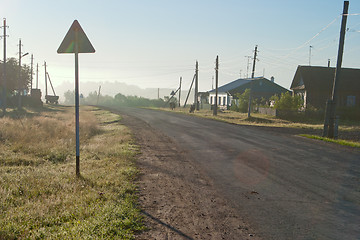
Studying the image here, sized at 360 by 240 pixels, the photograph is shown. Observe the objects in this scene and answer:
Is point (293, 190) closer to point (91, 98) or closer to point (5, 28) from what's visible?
point (5, 28)

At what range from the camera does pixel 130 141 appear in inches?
559

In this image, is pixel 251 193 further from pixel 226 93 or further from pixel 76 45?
pixel 226 93

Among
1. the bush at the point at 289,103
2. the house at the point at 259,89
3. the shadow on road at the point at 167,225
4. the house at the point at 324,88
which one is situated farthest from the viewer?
the house at the point at 259,89

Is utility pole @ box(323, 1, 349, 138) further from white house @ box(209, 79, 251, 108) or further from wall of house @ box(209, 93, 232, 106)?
wall of house @ box(209, 93, 232, 106)

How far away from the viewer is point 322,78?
39.1 m

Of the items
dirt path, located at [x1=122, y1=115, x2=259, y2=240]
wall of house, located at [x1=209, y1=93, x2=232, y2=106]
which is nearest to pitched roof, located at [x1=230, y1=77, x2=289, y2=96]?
wall of house, located at [x1=209, y1=93, x2=232, y2=106]

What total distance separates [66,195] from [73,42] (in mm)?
3455

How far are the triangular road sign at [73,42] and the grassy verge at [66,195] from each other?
2985mm

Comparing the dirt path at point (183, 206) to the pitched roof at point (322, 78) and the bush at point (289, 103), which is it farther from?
the pitched roof at point (322, 78)

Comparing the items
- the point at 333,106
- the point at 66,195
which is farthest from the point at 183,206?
the point at 333,106

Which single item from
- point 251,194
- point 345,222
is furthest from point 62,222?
point 345,222

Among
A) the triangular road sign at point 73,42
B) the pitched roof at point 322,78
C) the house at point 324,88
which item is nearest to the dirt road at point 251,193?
the triangular road sign at point 73,42

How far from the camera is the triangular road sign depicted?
7.22 meters

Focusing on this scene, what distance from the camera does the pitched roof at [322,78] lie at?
1492 inches
